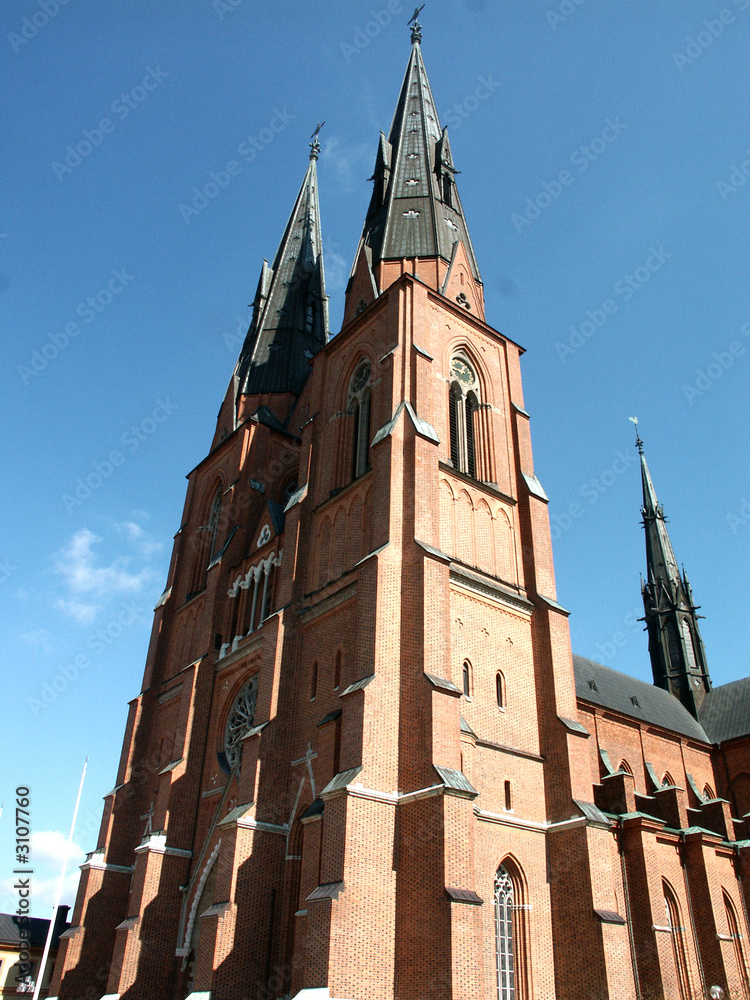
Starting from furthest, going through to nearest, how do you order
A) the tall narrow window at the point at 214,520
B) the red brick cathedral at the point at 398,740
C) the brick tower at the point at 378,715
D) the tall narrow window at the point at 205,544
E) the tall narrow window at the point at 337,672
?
the tall narrow window at the point at 214,520, the tall narrow window at the point at 205,544, the tall narrow window at the point at 337,672, the red brick cathedral at the point at 398,740, the brick tower at the point at 378,715

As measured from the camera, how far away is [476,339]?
94.1 ft

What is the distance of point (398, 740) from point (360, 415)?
12.2m

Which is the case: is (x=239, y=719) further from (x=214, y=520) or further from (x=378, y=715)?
(x=214, y=520)

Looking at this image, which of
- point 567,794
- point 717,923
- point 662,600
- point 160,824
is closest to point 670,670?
point 662,600

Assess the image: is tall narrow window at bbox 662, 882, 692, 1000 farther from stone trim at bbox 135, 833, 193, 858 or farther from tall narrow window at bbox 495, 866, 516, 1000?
stone trim at bbox 135, 833, 193, 858

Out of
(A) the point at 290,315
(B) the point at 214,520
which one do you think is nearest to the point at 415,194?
(A) the point at 290,315

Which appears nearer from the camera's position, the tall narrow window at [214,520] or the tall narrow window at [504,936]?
the tall narrow window at [504,936]

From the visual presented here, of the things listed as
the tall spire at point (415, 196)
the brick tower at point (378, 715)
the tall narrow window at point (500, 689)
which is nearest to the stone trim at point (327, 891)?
the brick tower at point (378, 715)

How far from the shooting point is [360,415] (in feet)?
88.9

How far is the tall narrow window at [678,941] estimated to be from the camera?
24422 mm

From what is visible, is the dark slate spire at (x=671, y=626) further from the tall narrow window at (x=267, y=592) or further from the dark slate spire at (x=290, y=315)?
the tall narrow window at (x=267, y=592)

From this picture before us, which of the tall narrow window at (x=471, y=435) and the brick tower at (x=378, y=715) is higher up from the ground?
the tall narrow window at (x=471, y=435)

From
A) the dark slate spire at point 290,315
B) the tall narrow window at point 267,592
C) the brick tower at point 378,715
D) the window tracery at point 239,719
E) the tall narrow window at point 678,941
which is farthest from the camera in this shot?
the dark slate spire at point 290,315

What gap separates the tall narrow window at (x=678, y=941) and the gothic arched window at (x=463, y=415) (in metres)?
14.9
